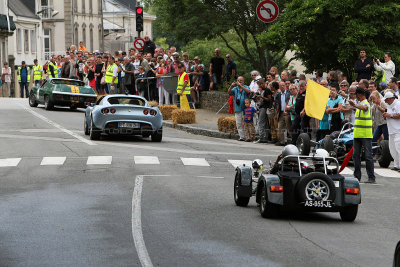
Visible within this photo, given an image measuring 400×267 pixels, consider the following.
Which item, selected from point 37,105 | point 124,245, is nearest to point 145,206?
point 124,245

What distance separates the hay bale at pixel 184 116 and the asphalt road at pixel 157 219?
958cm

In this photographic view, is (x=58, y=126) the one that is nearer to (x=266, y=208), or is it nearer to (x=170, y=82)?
(x=170, y=82)

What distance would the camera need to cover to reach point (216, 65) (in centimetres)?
3703

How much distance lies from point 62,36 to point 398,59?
76.4m

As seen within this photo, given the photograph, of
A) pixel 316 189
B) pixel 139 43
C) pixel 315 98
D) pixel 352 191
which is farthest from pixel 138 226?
pixel 139 43

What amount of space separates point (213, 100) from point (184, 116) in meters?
4.42

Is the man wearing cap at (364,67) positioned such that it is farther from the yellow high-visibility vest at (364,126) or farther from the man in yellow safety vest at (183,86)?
the man in yellow safety vest at (183,86)

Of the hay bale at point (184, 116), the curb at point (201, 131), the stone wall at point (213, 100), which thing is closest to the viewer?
the curb at point (201, 131)

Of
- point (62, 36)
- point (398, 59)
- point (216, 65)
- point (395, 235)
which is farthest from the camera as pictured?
point (62, 36)

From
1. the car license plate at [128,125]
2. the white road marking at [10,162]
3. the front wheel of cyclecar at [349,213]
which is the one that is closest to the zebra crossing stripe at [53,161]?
the white road marking at [10,162]

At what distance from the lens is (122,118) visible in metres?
26.7

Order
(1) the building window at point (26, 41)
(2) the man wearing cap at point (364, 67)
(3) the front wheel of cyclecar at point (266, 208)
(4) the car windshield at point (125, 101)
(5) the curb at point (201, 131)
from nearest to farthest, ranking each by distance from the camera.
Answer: (3) the front wheel of cyclecar at point (266, 208), (2) the man wearing cap at point (364, 67), (4) the car windshield at point (125, 101), (5) the curb at point (201, 131), (1) the building window at point (26, 41)

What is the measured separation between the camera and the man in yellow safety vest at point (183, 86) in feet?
116

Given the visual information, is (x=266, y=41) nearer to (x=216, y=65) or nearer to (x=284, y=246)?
(x=216, y=65)
